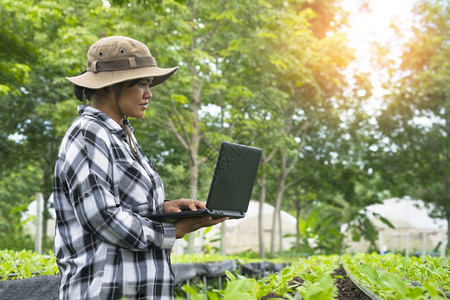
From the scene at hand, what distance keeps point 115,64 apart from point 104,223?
69 centimetres

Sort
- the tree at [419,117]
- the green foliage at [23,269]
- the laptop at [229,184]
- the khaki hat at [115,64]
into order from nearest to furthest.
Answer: the laptop at [229,184]
the khaki hat at [115,64]
the green foliage at [23,269]
the tree at [419,117]

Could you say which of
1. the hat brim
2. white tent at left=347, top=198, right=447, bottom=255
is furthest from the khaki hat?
white tent at left=347, top=198, right=447, bottom=255

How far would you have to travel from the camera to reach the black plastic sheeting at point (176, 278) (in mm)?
3234

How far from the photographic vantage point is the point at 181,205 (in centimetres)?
217

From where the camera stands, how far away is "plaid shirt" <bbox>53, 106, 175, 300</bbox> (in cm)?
181

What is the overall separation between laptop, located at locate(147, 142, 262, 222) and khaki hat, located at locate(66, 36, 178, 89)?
1.58 ft

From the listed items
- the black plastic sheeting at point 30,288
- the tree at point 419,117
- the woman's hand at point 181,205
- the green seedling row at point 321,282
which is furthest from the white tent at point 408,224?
the woman's hand at point 181,205

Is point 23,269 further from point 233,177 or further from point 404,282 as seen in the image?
point 404,282

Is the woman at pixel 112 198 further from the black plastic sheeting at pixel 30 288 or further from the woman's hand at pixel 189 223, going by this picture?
the black plastic sheeting at pixel 30 288

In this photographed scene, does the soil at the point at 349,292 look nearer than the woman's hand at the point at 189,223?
No

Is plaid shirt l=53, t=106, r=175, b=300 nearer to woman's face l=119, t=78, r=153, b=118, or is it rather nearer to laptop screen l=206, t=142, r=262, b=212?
woman's face l=119, t=78, r=153, b=118

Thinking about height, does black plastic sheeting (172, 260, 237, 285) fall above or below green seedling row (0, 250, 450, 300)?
below

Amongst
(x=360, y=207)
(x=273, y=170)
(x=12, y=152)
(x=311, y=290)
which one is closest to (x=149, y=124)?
(x=12, y=152)

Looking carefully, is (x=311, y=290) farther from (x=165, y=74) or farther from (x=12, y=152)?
(x=12, y=152)
